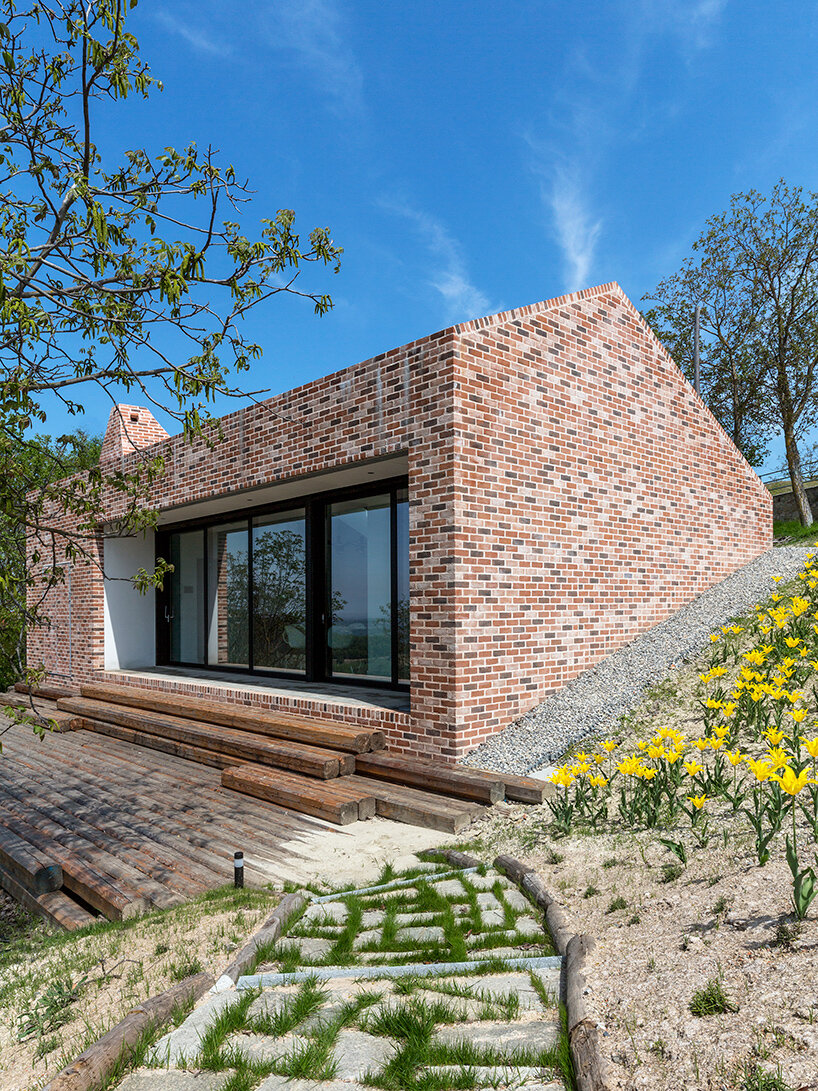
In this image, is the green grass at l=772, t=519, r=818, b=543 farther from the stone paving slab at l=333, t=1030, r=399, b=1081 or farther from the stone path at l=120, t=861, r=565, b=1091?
the stone paving slab at l=333, t=1030, r=399, b=1081

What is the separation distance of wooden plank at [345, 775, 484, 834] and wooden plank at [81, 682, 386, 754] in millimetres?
720

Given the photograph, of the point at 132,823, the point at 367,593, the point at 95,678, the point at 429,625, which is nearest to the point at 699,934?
the point at 429,625

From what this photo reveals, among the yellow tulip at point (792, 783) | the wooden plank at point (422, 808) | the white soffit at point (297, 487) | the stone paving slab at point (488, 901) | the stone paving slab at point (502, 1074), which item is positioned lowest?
the wooden plank at point (422, 808)

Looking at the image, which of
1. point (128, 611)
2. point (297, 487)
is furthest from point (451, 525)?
point (128, 611)

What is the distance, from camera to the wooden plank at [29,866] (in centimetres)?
492

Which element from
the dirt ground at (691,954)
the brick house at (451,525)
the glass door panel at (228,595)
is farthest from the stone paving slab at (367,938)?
the glass door panel at (228,595)

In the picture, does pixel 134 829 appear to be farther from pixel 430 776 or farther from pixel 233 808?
pixel 430 776

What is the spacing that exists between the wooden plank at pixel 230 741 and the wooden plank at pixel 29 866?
2.27 metres

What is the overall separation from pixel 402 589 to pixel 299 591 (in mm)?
2632

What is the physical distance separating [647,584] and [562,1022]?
25.2ft

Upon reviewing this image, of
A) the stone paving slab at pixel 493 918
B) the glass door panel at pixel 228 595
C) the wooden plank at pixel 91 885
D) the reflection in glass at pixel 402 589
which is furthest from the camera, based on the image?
the glass door panel at pixel 228 595

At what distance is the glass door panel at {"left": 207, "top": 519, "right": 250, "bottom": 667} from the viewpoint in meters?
12.0

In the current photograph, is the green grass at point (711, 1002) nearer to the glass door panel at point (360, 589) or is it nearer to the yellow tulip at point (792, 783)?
the yellow tulip at point (792, 783)

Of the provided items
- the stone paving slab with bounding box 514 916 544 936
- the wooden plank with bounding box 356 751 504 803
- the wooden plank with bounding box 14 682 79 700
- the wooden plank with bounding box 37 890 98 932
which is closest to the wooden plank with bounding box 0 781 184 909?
the wooden plank with bounding box 37 890 98 932
